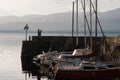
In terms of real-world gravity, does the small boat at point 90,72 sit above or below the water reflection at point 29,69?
above

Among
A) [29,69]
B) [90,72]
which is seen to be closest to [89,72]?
[90,72]

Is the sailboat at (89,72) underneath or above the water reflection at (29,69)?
above

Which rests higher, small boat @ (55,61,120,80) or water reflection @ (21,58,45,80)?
small boat @ (55,61,120,80)

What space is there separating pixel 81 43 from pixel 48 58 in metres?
17.4

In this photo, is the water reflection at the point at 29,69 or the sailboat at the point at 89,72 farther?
the water reflection at the point at 29,69

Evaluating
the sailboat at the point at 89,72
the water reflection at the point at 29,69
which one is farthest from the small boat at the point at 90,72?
the water reflection at the point at 29,69

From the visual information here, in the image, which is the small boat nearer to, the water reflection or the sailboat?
the sailboat

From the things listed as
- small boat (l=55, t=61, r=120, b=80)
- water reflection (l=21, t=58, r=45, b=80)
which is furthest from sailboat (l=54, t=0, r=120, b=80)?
water reflection (l=21, t=58, r=45, b=80)

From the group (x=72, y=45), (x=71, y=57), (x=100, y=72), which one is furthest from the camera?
(x=72, y=45)

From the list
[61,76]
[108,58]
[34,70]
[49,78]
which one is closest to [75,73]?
[61,76]

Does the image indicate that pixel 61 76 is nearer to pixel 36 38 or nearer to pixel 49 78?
pixel 49 78

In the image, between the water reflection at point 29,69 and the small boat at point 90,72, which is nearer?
the small boat at point 90,72

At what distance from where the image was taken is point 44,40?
8562 centimetres

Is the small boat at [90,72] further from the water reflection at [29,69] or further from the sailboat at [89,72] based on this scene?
the water reflection at [29,69]
